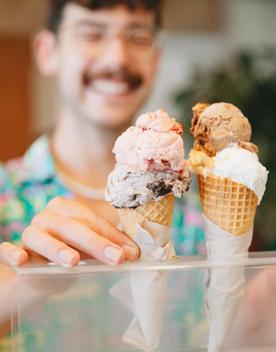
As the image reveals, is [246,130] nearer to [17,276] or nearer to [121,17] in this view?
[17,276]

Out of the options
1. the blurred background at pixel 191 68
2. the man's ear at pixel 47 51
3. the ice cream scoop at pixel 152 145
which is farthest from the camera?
the blurred background at pixel 191 68

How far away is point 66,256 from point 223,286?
0.55ft

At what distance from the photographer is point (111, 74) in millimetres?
1358

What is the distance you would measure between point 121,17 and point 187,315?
850 mm

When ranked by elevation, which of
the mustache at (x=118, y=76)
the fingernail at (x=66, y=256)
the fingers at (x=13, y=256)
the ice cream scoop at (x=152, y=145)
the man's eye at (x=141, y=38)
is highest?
the man's eye at (x=141, y=38)

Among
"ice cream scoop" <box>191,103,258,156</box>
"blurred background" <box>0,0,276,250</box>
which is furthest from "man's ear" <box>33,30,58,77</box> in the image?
"blurred background" <box>0,0,276,250</box>

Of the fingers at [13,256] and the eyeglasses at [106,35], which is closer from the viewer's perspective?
the fingers at [13,256]

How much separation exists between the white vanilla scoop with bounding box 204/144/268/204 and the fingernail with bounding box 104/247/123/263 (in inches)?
4.9

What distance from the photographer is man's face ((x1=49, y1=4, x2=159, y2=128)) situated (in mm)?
1349

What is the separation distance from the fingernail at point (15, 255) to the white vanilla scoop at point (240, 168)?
22cm

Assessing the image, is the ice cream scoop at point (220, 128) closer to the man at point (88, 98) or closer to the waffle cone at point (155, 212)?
the waffle cone at point (155, 212)

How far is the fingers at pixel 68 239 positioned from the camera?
2.12 ft

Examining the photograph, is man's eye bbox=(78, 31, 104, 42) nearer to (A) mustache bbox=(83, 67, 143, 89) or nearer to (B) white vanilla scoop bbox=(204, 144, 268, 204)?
(A) mustache bbox=(83, 67, 143, 89)

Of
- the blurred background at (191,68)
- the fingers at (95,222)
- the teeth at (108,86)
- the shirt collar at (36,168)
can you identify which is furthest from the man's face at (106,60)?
the blurred background at (191,68)
